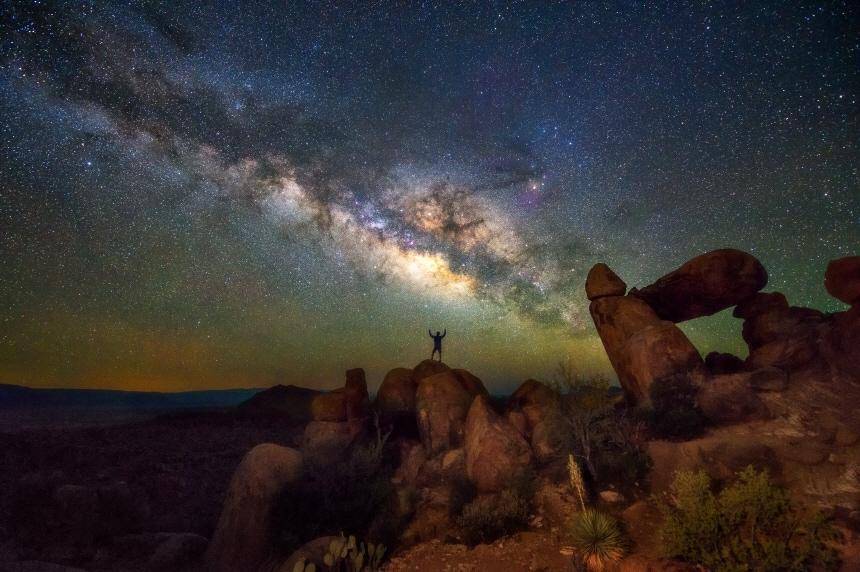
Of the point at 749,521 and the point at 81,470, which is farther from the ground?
the point at 749,521

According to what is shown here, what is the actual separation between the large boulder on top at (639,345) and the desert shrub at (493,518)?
780 cm

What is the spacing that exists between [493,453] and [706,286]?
43.2 feet

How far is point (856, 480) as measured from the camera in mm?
9281

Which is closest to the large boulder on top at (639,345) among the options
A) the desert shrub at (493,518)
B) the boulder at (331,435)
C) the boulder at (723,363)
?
the boulder at (723,363)

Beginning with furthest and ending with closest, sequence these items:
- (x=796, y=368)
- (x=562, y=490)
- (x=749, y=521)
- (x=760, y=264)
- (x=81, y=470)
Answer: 1. (x=81, y=470)
2. (x=760, y=264)
3. (x=796, y=368)
4. (x=562, y=490)
5. (x=749, y=521)

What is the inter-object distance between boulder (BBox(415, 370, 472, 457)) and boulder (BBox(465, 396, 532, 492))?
2275 mm

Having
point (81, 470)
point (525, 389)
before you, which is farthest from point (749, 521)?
point (81, 470)

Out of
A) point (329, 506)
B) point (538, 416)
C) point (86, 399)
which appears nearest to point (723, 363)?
point (538, 416)

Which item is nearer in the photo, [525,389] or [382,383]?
[525,389]

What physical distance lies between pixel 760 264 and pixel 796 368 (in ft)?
18.1

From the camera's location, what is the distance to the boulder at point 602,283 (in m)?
20.1

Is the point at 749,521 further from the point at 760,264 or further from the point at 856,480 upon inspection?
the point at 760,264

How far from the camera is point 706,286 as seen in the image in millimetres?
18422

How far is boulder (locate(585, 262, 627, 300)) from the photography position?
2012cm
